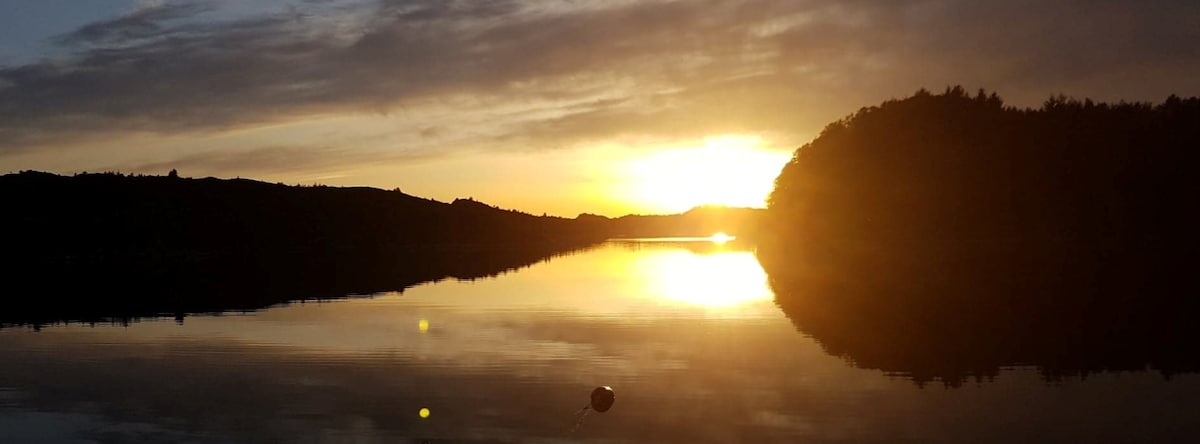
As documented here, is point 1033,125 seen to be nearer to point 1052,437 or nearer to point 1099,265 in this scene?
point 1099,265

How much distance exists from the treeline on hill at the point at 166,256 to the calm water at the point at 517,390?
1744 cm

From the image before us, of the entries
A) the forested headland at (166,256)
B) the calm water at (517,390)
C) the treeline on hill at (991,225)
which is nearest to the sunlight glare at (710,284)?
the treeline on hill at (991,225)

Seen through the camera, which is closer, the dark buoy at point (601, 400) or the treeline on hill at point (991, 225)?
the dark buoy at point (601, 400)

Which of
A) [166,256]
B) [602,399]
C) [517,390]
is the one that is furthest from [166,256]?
[602,399]

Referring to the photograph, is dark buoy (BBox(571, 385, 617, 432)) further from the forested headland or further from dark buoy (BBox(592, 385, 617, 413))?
the forested headland

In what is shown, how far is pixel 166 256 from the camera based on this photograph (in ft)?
477

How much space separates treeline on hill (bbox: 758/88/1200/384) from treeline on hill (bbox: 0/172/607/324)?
3167 centimetres

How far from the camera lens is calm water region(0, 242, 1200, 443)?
20.2 meters

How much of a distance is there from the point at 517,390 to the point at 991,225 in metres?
100

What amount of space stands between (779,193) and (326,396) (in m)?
130

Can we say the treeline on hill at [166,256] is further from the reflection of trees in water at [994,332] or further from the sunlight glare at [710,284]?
the reflection of trees in water at [994,332]

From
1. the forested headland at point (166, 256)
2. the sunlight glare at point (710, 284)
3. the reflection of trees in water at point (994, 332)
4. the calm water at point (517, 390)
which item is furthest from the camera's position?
the forested headland at point (166, 256)

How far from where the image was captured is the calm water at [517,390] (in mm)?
20188

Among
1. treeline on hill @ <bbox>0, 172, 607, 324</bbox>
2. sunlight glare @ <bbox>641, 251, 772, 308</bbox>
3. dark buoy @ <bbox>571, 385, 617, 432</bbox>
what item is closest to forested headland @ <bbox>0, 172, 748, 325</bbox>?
treeline on hill @ <bbox>0, 172, 607, 324</bbox>
